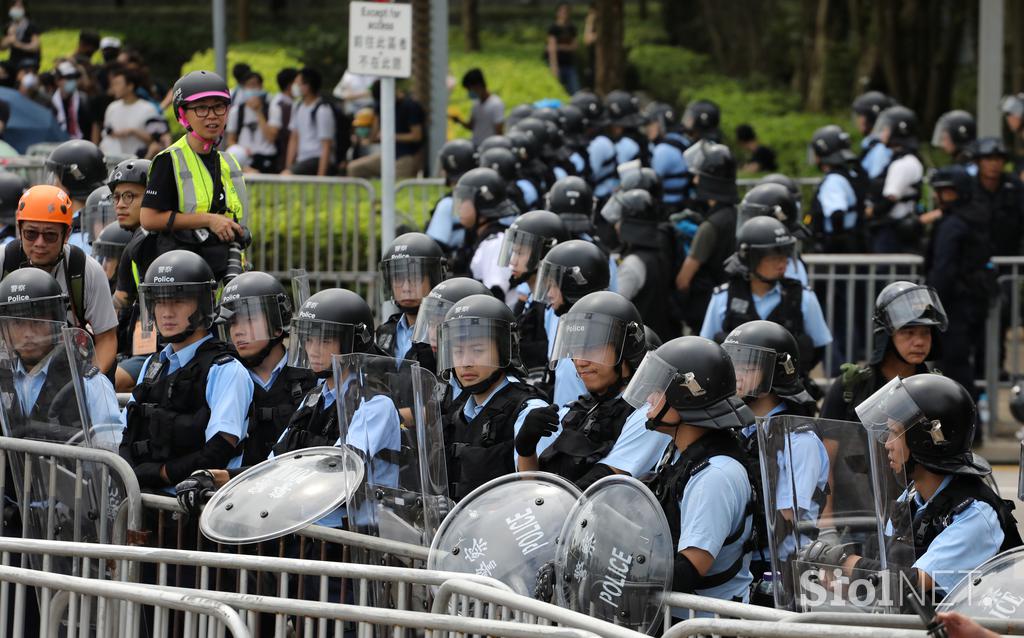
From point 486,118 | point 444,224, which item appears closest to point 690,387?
point 444,224

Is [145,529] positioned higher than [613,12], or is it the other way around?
[613,12]

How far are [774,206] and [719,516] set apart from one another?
5587mm

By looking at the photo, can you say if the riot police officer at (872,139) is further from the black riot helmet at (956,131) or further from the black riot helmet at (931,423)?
the black riot helmet at (931,423)

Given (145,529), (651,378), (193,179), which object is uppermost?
(193,179)

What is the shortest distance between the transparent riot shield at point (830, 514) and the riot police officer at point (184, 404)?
8.05 ft

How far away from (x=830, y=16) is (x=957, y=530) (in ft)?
66.9

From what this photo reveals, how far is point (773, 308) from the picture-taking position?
29.2 ft

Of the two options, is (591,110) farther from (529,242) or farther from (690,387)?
(690,387)

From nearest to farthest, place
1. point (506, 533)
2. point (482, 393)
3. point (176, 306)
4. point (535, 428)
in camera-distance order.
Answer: point (506, 533), point (535, 428), point (482, 393), point (176, 306)

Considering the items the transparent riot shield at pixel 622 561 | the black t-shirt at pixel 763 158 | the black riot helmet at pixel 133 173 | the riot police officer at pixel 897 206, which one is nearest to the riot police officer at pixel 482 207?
the black riot helmet at pixel 133 173

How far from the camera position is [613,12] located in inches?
949

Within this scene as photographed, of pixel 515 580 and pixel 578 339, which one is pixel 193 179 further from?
pixel 515 580

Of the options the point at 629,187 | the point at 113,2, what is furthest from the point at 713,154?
the point at 113,2

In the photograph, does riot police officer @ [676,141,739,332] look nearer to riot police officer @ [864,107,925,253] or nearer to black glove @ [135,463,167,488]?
riot police officer @ [864,107,925,253]
